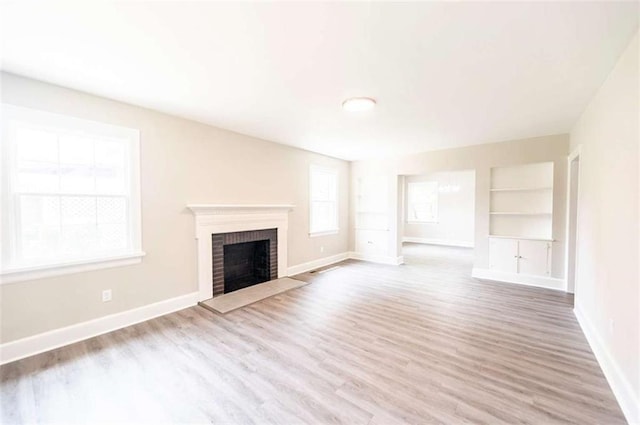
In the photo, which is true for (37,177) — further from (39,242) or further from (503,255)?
(503,255)

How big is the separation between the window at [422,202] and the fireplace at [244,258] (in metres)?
6.78

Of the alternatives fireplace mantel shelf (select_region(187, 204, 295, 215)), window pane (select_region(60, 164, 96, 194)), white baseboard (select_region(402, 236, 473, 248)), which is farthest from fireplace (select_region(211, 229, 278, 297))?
white baseboard (select_region(402, 236, 473, 248))

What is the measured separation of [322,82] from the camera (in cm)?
249

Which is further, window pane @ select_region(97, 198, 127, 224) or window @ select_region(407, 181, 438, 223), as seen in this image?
window @ select_region(407, 181, 438, 223)

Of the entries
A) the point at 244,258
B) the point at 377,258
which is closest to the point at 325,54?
the point at 244,258

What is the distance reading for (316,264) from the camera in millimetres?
5797

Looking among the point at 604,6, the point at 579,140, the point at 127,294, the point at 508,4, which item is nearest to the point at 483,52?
the point at 508,4

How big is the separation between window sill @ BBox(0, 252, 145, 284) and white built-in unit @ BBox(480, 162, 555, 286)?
18.7ft

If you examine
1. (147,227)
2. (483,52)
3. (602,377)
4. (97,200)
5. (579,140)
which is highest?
(483,52)

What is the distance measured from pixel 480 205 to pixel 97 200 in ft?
19.3

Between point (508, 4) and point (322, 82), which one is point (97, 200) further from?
point (508, 4)

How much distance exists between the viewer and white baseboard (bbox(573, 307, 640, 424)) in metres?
1.66

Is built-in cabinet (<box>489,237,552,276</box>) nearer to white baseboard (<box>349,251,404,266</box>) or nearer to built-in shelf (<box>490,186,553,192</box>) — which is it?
built-in shelf (<box>490,186,553,192</box>)

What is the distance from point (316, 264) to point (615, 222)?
14.9 ft
